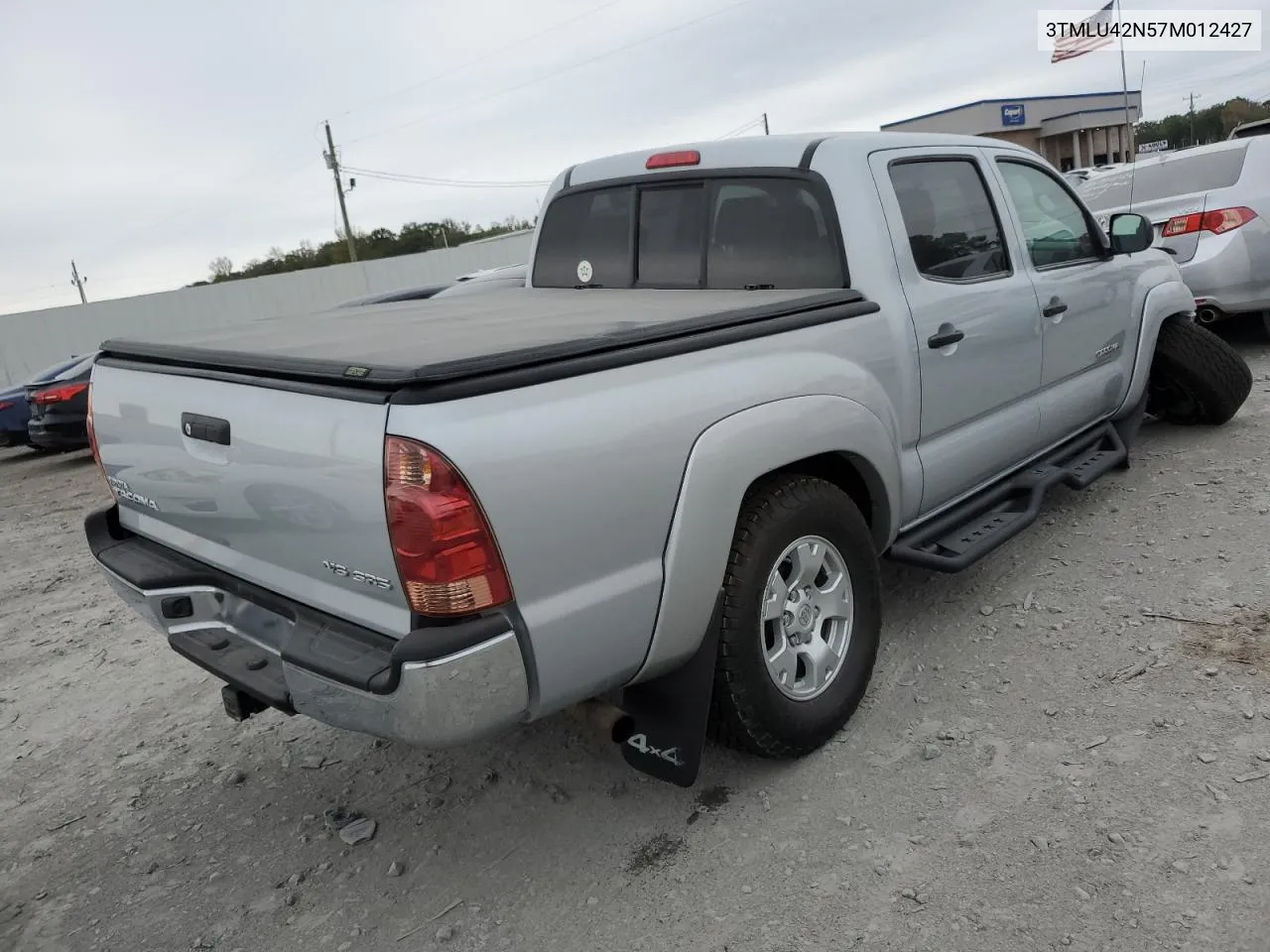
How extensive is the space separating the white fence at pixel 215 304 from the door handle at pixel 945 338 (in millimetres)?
14382

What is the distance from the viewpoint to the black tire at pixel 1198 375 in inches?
212

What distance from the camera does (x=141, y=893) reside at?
279 cm

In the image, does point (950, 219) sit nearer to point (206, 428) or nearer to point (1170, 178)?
point (206, 428)

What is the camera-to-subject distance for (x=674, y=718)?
2631 millimetres

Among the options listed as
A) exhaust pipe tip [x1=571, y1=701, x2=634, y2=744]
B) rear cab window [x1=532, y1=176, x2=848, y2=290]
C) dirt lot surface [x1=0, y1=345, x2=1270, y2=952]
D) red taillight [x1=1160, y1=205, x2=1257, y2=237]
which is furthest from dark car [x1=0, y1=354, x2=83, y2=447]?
red taillight [x1=1160, y1=205, x2=1257, y2=237]

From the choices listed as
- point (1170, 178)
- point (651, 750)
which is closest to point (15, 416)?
point (651, 750)

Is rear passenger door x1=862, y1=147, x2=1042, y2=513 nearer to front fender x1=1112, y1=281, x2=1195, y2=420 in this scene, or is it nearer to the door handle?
the door handle

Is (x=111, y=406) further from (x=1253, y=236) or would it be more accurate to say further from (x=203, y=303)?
(x=203, y=303)

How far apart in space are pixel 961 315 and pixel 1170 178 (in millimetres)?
5419

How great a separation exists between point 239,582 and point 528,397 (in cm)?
106

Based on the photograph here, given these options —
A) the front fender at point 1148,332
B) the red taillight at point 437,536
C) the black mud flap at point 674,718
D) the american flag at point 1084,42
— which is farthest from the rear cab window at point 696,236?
the american flag at point 1084,42

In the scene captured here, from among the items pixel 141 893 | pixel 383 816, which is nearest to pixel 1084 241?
pixel 383 816

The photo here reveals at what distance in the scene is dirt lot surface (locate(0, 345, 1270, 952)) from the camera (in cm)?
239

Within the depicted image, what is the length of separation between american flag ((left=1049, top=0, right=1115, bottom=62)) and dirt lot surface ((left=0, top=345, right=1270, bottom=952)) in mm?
30591
